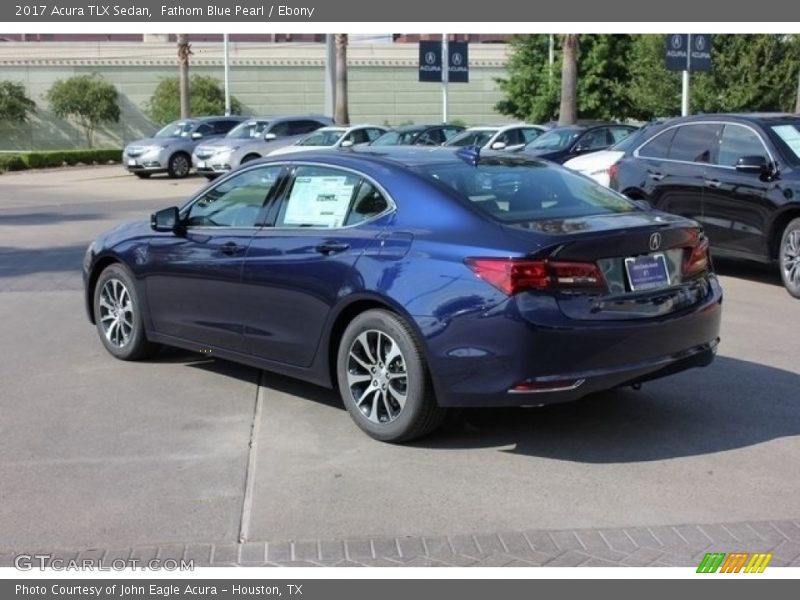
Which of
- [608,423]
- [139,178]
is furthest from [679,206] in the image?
[139,178]

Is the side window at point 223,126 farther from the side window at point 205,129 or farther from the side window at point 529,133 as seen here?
the side window at point 529,133

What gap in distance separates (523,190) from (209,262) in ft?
6.99

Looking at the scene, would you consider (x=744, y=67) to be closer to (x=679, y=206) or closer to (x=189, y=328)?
(x=679, y=206)

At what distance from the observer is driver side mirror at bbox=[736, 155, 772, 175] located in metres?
10.3

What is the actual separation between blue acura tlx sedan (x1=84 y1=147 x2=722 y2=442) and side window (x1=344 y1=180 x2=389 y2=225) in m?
0.01

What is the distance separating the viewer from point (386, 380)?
5848 millimetres

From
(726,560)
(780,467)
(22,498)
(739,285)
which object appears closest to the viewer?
(726,560)

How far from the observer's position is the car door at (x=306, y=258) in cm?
605

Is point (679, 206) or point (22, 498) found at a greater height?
point (679, 206)

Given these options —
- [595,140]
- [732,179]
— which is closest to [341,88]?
[595,140]

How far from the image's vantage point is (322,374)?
6.21 m

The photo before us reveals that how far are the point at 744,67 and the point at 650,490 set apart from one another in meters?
30.7

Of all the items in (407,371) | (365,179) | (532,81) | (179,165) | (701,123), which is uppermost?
(532,81)

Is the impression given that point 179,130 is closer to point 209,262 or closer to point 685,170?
point 685,170
